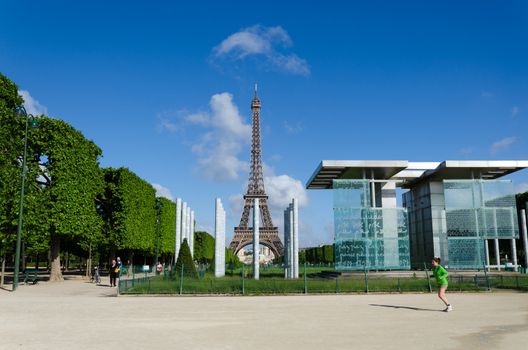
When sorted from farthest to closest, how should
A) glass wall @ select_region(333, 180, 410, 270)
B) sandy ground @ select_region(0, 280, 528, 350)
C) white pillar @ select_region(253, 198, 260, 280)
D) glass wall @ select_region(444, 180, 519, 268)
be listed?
1. glass wall @ select_region(444, 180, 519, 268)
2. glass wall @ select_region(333, 180, 410, 270)
3. white pillar @ select_region(253, 198, 260, 280)
4. sandy ground @ select_region(0, 280, 528, 350)

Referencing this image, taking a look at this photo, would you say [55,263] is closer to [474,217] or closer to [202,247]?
[474,217]

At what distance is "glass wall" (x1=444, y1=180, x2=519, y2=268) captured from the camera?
33.5 metres

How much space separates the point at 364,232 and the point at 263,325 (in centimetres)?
2243

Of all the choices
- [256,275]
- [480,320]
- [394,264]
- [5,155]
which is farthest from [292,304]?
[5,155]

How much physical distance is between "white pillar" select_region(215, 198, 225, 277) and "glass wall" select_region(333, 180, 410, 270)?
8.80m

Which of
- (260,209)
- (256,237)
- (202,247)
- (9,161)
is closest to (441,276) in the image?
(256,237)

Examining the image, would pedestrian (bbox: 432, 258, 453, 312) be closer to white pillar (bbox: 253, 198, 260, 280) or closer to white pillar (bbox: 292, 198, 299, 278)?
white pillar (bbox: 253, 198, 260, 280)

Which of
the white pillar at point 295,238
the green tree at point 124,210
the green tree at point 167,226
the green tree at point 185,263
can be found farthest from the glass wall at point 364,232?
the green tree at point 167,226

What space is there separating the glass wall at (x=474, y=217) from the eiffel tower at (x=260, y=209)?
49.9 meters

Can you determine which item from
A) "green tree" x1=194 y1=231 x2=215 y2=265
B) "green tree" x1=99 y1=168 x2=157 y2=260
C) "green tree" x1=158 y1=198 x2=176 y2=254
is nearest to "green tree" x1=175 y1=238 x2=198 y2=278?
"green tree" x1=99 y1=168 x2=157 y2=260

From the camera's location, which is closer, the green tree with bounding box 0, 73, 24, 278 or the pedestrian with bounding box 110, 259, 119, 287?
the green tree with bounding box 0, 73, 24, 278

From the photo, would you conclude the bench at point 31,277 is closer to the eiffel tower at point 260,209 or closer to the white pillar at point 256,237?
the white pillar at point 256,237

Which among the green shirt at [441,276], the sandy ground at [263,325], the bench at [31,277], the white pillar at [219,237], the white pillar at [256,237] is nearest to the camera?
the sandy ground at [263,325]

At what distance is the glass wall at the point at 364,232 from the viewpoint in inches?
1265
